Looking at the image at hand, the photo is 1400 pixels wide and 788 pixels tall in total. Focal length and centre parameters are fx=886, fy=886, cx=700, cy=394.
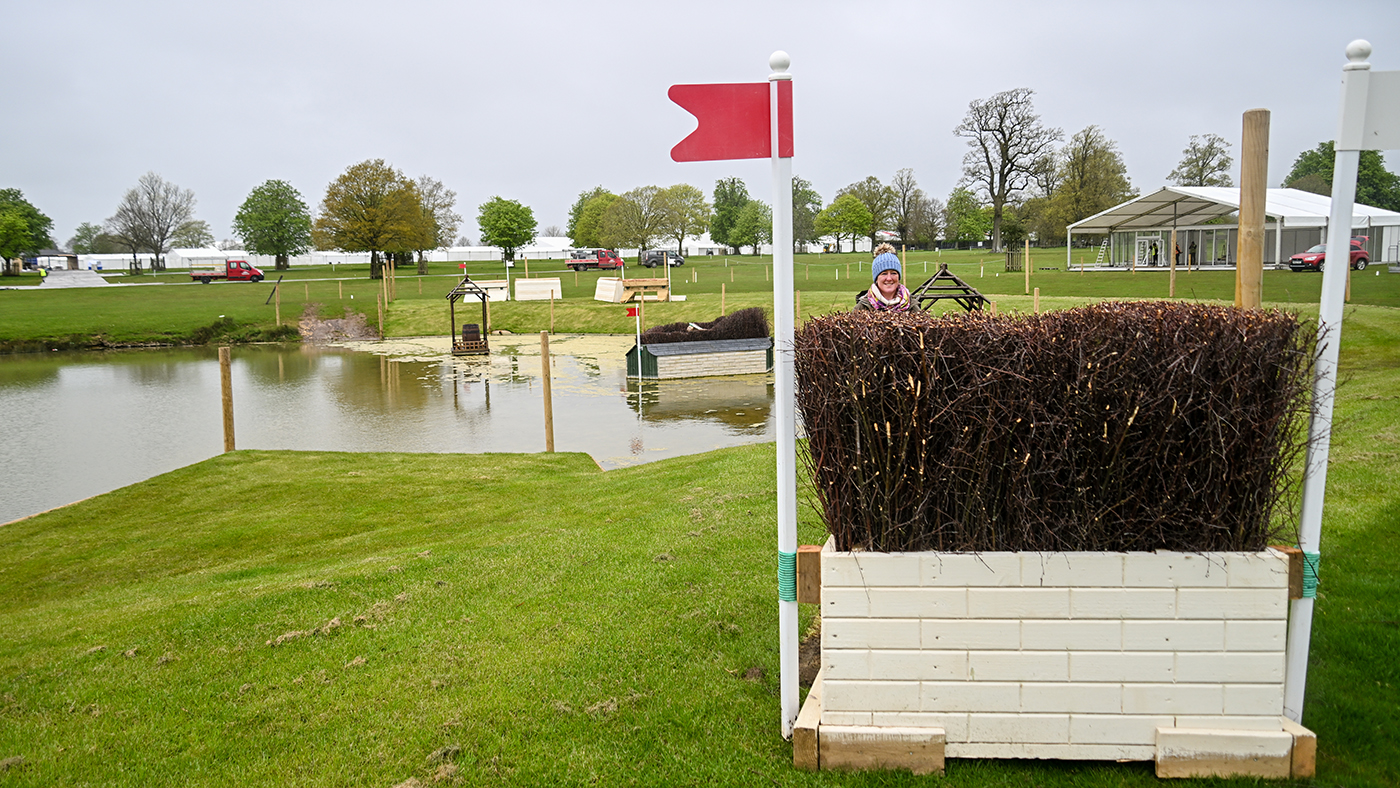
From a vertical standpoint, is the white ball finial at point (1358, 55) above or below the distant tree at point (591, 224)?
below

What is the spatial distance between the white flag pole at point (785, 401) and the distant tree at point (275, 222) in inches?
4045

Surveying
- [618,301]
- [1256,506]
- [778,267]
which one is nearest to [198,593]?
[778,267]

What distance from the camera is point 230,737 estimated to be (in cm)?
390

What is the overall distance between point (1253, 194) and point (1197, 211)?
1590 inches

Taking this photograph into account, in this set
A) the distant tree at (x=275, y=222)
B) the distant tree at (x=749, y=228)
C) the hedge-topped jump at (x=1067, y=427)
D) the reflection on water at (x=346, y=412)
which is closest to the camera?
the hedge-topped jump at (x=1067, y=427)

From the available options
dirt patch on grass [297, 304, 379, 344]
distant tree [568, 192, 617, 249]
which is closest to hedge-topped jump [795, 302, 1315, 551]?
dirt patch on grass [297, 304, 379, 344]

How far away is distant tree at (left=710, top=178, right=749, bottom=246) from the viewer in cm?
13025

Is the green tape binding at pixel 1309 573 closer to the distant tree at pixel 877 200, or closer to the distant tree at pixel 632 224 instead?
the distant tree at pixel 632 224

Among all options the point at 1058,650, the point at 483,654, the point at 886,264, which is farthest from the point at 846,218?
the point at 1058,650

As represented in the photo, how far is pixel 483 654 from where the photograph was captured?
15.1ft

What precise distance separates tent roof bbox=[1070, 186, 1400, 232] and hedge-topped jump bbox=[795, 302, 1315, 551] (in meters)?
37.4

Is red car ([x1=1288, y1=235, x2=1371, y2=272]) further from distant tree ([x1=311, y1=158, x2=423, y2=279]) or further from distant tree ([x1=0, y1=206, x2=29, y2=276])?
distant tree ([x1=0, y1=206, x2=29, y2=276])

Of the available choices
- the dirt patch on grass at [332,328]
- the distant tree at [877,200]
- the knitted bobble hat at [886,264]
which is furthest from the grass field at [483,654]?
the distant tree at [877,200]

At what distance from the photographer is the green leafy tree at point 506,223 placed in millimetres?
101750
